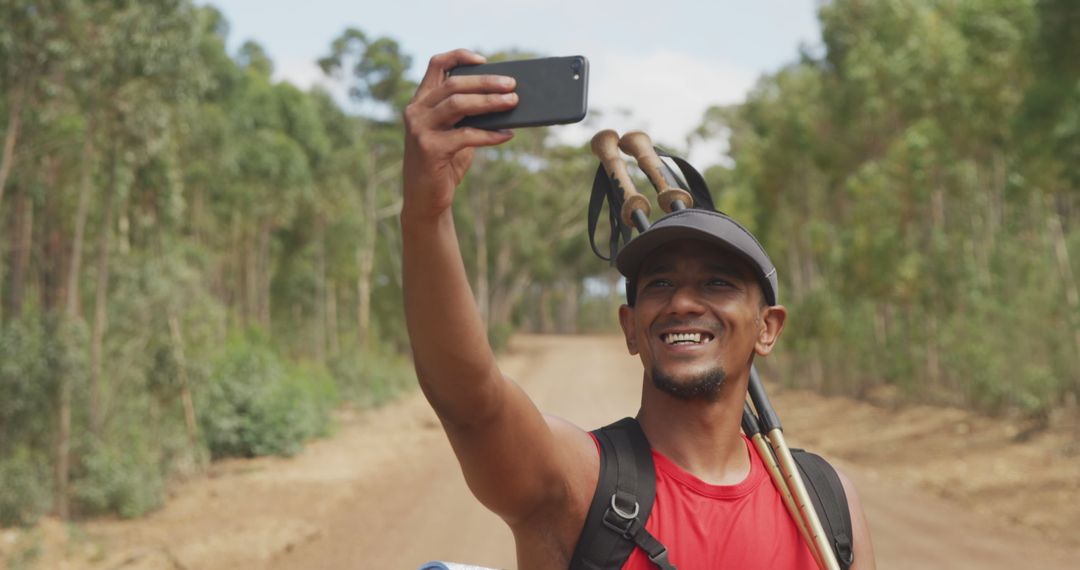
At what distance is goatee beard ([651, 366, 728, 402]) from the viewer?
2.01 m

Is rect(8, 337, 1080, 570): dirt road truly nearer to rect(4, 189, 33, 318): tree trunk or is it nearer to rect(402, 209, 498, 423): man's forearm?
rect(4, 189, 33, 318): tree trunk

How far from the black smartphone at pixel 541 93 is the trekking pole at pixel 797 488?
83cm

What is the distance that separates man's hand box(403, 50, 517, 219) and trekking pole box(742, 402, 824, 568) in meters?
0.92

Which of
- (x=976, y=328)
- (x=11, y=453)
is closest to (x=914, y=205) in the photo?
(x=976, y=328)

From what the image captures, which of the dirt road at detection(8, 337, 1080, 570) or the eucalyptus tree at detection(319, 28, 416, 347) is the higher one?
the eucalyptus tree at detection(319, 28, 416, 347)

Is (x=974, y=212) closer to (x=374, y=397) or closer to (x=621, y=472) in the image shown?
→ (x=374, y=397)

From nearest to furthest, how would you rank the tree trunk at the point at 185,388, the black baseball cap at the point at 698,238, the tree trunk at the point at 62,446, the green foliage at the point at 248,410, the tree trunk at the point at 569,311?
the black baseball cap at the point at 698,238 < the tree trunk at the point at 62,446 < the tree trunk at the point at 185,388 < the green foliage at the point at 248,410 < the tree trunk at the point at 569,311

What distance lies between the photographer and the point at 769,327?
2.17 m

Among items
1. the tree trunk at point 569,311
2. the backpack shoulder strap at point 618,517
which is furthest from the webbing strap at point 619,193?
the tree trunk at point 569,311

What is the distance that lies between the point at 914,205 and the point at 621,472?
58.7ft

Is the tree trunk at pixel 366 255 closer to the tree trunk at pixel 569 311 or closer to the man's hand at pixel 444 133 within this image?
the man's hand at pixel 444 133

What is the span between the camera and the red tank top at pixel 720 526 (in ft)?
6.16

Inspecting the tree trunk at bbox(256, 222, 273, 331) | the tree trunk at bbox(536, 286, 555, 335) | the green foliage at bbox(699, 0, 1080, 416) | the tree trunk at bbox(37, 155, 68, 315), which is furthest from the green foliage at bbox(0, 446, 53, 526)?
the tree trunk at bbox(536, 286, 555, 335)

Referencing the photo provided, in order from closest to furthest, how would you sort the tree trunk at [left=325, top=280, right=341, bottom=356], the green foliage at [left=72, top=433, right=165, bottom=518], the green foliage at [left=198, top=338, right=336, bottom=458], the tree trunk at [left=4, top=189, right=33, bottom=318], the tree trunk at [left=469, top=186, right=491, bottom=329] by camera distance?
the green foliage at [left=72, top=433, right=165, bottom=518] < the tree trunk at [left=4, top=189, right=33, bottom=318] < the green foliage at [left=198, top=338, right=336, bottom=458] < the tree trunk at [left=325, top=280, right=341, bottom=356] < the tree trunk at [left=469, top=186, right=491, bottom=329]
